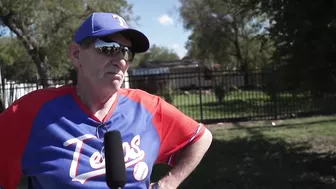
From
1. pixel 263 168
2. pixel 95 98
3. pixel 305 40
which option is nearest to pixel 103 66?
Answer: pixel 95 98

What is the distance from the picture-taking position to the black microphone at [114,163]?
162 cm

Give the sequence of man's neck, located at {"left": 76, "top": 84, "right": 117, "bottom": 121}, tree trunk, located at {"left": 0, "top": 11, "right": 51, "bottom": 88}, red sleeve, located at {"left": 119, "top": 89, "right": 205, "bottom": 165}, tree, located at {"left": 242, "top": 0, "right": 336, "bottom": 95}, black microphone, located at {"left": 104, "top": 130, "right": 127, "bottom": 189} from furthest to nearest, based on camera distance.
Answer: tree trunk, located at {"left": 0, "top": 11, "right": 51, "bottom": 88}
tree, located at {"left": 242, "top": 0, "right": 336, "bottom": 95}
red sleeve, located at {"left": 119, "top": 89, "right": 205, "bottom": 165}
man's neck, located at {"left": 76, "top": 84, "right": 117, "bottom": 121}
black microphone, located at {"left": 104, "top": 130, "right": 127, "bottom": 189}

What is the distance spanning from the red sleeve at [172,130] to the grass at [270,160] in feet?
14.9

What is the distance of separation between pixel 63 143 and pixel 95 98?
10.7 inches

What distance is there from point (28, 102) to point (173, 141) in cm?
75

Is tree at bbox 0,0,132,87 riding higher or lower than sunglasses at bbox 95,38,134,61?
higher

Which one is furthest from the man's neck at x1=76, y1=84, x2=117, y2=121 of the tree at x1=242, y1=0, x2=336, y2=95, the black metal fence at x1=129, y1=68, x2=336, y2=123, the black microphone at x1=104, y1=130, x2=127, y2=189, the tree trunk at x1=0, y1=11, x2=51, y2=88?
the tree trunk at x1=0, y1=11, x2=51, y2=88

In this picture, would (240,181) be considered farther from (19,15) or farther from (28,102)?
(19,15)

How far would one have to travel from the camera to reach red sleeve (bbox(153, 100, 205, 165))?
7.84 ft

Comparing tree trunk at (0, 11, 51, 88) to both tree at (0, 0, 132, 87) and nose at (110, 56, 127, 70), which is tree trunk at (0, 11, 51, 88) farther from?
nose at (110, 56, 127, 70)

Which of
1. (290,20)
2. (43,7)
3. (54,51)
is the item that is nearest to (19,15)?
(43,7)

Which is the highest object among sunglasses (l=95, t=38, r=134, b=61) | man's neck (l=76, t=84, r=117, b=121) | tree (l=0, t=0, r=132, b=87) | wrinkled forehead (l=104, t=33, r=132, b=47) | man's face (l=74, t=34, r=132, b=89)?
tree (l=0, t=0, r=132, b=87)

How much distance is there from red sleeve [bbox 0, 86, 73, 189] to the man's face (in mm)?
298

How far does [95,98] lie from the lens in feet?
7.31
